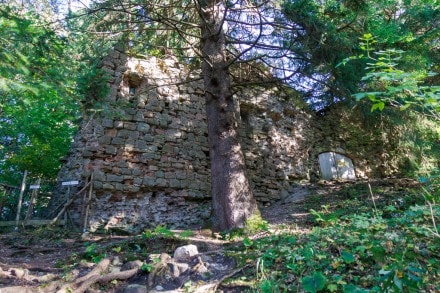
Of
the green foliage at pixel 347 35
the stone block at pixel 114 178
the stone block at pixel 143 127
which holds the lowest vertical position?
the stone block at pixel 114 178

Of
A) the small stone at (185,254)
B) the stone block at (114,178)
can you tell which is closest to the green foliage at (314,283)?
the small stone at (185,254)

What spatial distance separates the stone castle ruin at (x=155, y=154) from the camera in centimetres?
657

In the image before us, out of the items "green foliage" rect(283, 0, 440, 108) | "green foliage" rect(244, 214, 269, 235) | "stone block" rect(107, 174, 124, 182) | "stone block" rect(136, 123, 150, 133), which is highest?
"green foliage" rect(283, 0, 440, 108)

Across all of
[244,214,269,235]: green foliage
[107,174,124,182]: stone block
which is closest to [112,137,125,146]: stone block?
[107,174,124,182]: stone block

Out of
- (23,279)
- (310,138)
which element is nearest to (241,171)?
(23,279)

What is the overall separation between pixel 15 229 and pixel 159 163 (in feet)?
9.87

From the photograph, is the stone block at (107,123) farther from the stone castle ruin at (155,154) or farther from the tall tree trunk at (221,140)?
the tall tree trunk at (221,140)

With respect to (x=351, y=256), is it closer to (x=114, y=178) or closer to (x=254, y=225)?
(x=254, y=225)

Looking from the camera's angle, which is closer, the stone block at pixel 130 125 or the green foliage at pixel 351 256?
the green foliage at pixel 351 256

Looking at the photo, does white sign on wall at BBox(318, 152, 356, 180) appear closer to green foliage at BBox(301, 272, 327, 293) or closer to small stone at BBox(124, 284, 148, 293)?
small stone at BBox(124, 284, 148, 293)

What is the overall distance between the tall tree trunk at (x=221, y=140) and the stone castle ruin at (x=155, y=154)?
620 millimetres

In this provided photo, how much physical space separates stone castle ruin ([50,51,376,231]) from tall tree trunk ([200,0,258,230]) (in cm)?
62

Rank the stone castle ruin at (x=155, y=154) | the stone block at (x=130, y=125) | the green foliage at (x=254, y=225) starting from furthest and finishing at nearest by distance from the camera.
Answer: the stone block at (x=130, y=125) < the stone castle ruin at (x=155, y=154) < the green foliage at (x=254, y=225)

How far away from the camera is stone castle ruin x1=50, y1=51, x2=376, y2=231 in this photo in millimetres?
6574
